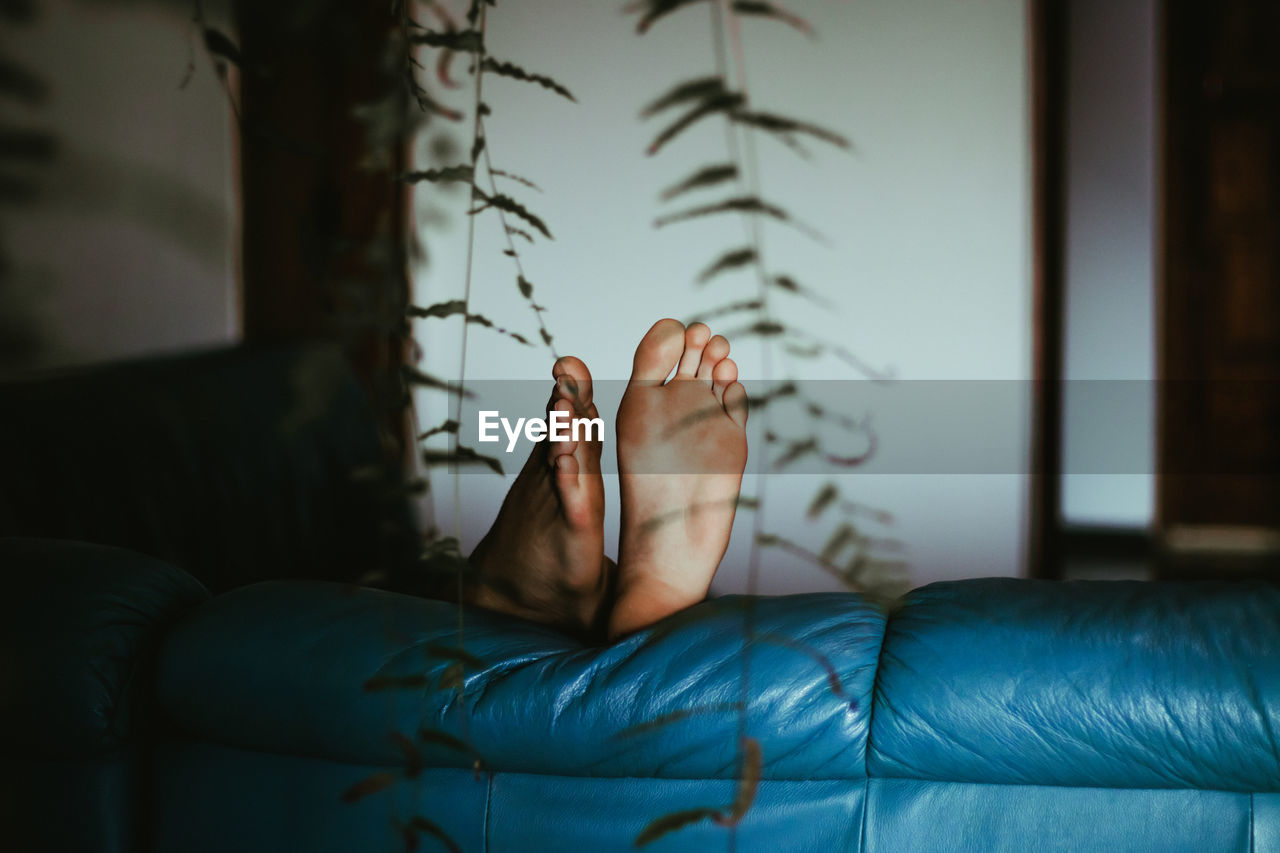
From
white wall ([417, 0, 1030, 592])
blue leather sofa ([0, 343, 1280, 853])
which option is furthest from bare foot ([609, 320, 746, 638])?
white wall ([417, 0, 1030, 592])

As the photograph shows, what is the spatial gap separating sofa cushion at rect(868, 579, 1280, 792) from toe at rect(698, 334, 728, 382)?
0.44 metres

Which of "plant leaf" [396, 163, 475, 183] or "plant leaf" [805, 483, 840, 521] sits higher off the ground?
"plant leaf" [396, 163, 475, 183]

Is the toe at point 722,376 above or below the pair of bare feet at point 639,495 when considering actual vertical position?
above

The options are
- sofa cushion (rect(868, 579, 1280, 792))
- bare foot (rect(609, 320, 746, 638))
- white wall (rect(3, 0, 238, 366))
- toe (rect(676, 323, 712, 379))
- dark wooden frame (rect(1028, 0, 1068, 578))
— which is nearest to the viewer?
white wall (rect(3, 0, 238, 366))

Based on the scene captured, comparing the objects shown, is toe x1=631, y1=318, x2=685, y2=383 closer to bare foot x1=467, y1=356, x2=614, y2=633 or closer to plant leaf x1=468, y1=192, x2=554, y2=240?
bare foot x1=467, y1=356, x2=614, y2=633

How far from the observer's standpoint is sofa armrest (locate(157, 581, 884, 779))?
0.58m

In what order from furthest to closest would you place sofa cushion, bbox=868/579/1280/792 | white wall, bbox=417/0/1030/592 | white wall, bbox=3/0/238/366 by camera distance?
white wall, bbox=417/0/1030/592, sofa cushion, bbox=868/579/1280/792, white wall, bbox=3/0/238/366

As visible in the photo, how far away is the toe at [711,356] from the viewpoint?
98 centimetres

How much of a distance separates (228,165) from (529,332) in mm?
1607

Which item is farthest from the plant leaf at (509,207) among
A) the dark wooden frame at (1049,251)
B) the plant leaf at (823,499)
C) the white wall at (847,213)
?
the dark wooden frame at (1049,251)

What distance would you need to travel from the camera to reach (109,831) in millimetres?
646

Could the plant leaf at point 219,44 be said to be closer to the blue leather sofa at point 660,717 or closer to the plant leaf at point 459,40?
the plant leaf at point 459,40

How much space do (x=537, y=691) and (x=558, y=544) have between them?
365 millimetres

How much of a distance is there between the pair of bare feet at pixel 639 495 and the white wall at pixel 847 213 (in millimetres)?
1329
